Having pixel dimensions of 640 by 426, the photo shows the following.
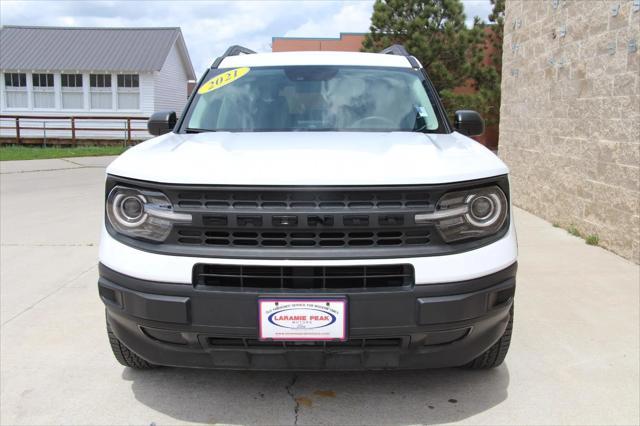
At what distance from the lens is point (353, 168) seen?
8.44ft

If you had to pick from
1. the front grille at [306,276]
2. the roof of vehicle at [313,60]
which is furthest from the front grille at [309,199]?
the roof of vehicle at [313,60]

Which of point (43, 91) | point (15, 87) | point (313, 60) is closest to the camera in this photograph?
point (313, 60)

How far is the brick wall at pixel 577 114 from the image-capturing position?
584cm

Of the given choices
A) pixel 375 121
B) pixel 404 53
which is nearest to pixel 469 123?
pixel 375 121

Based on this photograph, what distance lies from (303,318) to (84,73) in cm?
2868

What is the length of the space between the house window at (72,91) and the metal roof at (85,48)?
791 mm

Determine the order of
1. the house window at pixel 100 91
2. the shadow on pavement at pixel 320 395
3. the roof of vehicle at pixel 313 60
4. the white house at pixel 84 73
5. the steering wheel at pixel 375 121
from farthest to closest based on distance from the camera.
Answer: the house window at pixel 100 91 < the white house at pixel 84 73 < the roof of vehicle at pixel 313 60 < the steering wheel at pixel 375 121 < the shadow on pavement at pixel 320 395

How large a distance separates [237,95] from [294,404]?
6.53 ft

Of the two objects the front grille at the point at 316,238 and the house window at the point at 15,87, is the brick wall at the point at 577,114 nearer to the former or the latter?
the front grille at the point at 316,238

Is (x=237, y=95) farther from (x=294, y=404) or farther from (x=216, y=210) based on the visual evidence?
(x=294, y=404)

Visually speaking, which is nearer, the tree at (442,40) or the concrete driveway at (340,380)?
the concrete driveway at (340,380)

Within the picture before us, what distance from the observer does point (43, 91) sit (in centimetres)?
2891

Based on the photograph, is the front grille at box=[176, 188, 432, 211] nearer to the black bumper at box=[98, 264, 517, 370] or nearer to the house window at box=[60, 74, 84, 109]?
the black bumper at box=[98, 264, 517, 370]

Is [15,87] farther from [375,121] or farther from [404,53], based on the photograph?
[375,121]
